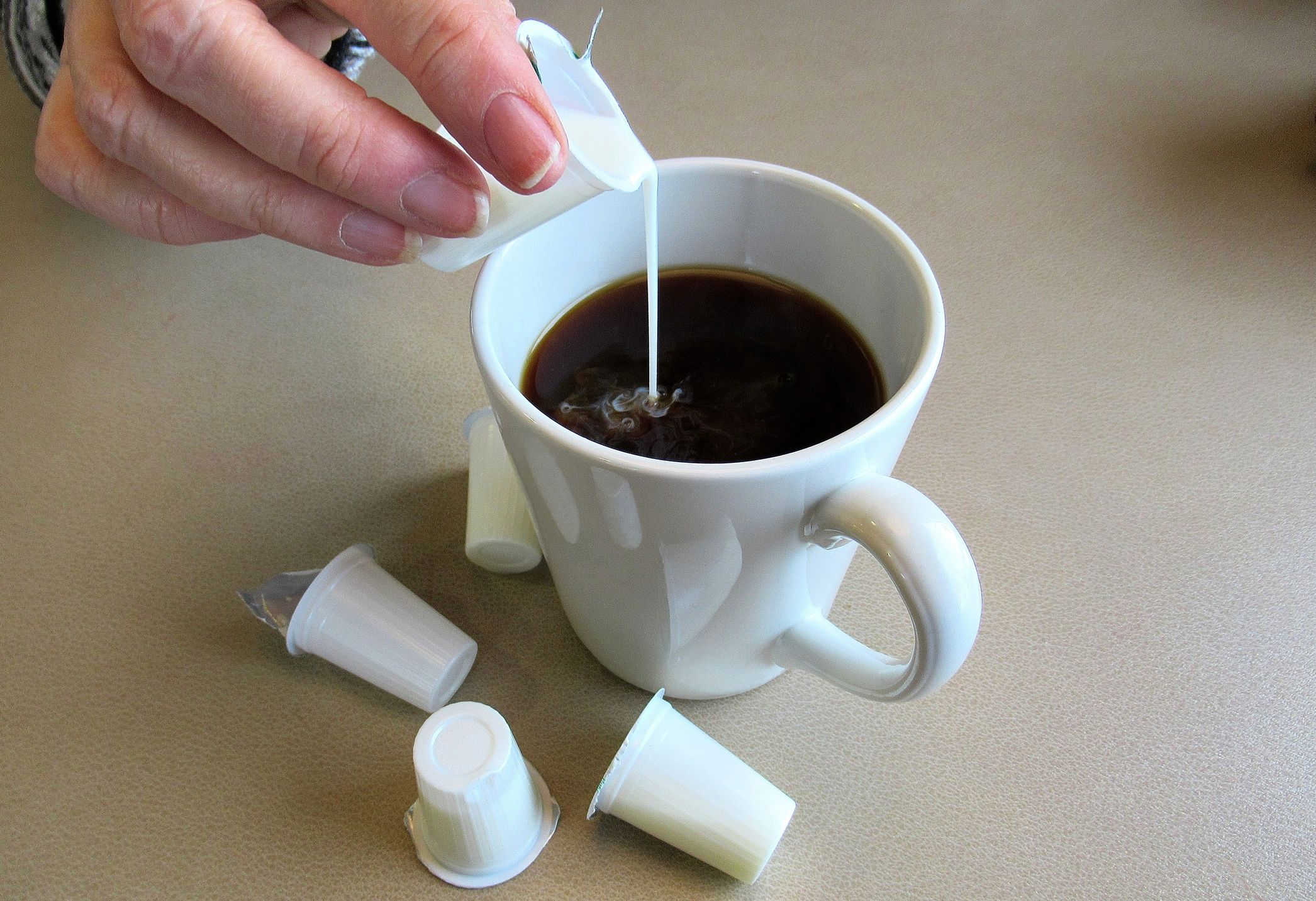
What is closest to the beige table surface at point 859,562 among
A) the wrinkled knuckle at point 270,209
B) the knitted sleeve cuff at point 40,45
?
the knitted sleeve cuff at point 40,45

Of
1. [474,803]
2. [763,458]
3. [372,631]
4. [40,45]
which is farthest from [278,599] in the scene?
[40,45]

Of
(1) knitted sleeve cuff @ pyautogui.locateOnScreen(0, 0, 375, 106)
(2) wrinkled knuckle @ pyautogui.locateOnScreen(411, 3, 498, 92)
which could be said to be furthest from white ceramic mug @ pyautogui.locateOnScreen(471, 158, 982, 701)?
(1) knitted sleeve cuff @ pyautogui.locateOnScreen(0, 0, 375, 106)

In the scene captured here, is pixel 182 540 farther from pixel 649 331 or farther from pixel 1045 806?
pixel 1045 806

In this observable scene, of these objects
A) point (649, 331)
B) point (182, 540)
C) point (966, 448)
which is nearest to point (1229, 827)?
point (966, 448)

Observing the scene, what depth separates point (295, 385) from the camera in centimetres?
72

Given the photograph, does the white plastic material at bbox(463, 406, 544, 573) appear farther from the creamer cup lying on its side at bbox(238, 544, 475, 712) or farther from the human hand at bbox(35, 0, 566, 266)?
the human hand at bbox(35, 0, 566, 266)

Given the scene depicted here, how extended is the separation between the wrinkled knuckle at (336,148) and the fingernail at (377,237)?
2cm

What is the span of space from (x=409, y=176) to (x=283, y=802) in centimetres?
34

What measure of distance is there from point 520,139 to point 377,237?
0.34 feet

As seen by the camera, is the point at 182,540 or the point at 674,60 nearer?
the point at 182,540

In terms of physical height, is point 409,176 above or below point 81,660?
above

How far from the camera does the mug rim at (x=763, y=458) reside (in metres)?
0.39

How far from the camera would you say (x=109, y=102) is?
46 cm

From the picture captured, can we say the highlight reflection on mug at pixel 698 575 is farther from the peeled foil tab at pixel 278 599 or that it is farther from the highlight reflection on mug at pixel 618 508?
the peeled foil tab at pixel 278 599
